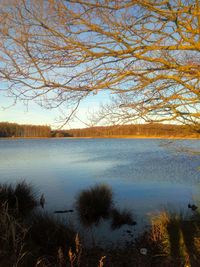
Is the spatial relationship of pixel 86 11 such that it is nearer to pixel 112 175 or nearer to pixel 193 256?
pixel 193 256

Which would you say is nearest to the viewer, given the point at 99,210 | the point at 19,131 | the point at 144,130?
the point at 144,130

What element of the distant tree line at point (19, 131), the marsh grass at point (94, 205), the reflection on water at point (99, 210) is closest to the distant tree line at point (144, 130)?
the reflection on water at point (99, 210)

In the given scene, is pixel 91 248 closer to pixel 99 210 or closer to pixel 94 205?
pixel 99 210

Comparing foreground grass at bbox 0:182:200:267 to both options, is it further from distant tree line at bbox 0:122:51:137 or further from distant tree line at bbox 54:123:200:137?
distant tree line at bbox 0:122:51:137

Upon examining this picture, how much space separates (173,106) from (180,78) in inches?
17.5

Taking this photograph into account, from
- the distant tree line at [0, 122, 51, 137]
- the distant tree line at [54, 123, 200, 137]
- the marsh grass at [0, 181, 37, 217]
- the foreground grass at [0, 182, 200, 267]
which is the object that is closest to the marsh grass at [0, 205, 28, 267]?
the foreground grass at [0, 182, 200, 267]

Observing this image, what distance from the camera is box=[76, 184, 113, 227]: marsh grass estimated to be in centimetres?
855

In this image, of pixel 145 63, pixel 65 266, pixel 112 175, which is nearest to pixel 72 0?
pixel 145 63

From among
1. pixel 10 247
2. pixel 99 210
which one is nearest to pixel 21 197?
pixel 99 210

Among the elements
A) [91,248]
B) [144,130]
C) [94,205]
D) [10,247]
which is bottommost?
[91,248]

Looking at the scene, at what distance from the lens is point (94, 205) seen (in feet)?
30.3

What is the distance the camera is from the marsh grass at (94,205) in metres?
8.55

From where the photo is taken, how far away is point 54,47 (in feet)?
13.7

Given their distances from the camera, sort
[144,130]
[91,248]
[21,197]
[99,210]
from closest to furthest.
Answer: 1. [144,130]
2. [91,248]
3. [99,210]
4. [21,197]
